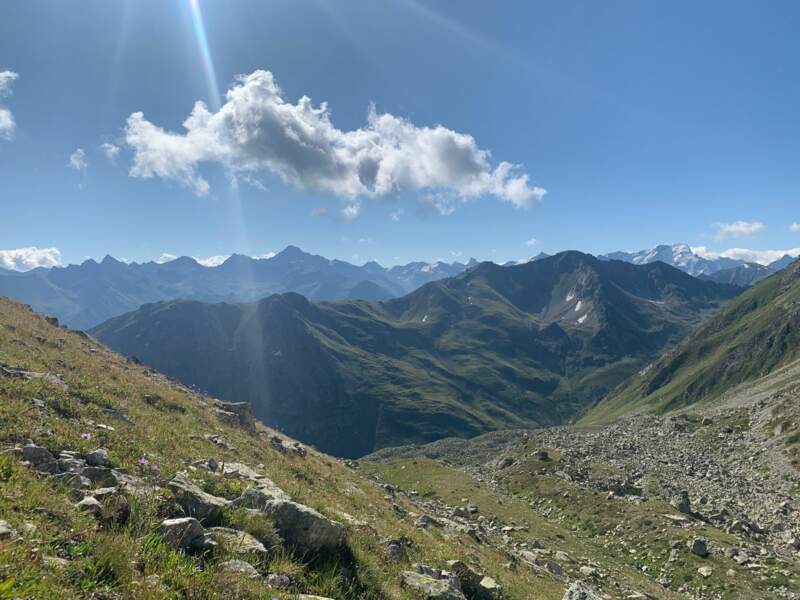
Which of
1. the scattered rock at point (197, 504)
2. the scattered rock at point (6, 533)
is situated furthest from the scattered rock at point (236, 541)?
the scattered rock at point (6, 533)

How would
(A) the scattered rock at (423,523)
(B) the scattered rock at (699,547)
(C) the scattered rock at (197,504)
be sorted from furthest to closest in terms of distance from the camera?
1. (B) the scattered rock at (699,547)
2. (A) the scattered rock at (423,523)
3. (C) the scattered rock at (197,504)

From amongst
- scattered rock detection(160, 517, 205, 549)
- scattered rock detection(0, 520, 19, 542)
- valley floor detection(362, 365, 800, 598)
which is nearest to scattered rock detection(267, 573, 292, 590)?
scattered rock detection(160, 517, 205, 549)

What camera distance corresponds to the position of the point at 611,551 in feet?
111

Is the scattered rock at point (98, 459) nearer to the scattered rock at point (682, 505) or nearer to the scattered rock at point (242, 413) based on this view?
the scattered rock at point (242, 413)

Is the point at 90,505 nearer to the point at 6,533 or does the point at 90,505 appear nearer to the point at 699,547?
the point at 6,533

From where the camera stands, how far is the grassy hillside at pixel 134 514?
580cm

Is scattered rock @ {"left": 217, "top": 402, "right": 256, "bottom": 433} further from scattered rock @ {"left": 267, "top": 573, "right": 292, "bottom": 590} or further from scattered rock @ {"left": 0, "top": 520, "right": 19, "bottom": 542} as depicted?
scattered rock @ {"left": 0, "top": 520, "right": 19, "bottom": 542}

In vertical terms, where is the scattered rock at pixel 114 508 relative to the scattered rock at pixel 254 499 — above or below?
above

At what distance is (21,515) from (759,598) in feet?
109

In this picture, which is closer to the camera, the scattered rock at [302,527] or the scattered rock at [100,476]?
the scattered rock at [100,476]

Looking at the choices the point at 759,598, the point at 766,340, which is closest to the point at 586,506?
the point at 759,598

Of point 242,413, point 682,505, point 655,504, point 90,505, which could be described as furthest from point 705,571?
point 90,505

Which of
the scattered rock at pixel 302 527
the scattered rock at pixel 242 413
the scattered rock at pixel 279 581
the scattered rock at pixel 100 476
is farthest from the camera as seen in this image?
the scattered rock at pixel 242 413

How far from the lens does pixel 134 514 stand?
7.66 meters
